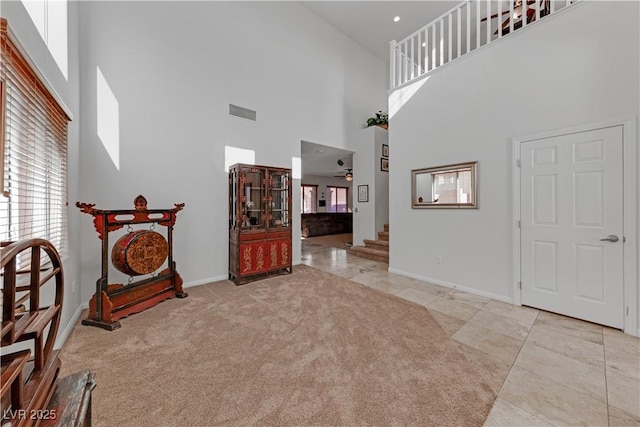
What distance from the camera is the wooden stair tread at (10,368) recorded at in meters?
0.55

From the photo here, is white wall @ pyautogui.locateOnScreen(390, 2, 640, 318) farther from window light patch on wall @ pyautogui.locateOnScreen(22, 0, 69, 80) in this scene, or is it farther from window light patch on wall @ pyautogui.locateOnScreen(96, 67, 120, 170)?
window light patch on wall @ pyautogui.locateOnScreen(22, 0, 69, 80)

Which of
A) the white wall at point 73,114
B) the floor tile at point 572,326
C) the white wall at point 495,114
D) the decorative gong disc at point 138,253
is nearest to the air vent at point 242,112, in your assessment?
the white wall at point 73,114

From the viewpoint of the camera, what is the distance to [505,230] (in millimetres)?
3180

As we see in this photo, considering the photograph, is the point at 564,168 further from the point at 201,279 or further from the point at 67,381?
the point at 201,279

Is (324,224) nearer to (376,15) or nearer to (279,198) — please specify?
(279,198)

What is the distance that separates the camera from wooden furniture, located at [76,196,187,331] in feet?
8.33

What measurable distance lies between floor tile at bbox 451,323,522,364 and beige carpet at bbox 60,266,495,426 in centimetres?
21

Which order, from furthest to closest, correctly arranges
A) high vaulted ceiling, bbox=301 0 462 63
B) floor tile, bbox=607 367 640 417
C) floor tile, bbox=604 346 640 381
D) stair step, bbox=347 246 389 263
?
stair step, bbox=347 246 389 263 < high vaulted ceiling, bbox=301 0 462 63 < floor tile, bbox=604 346 640 381 < floor tile, bbox=607 367 640 417

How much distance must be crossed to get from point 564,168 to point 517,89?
3.74 feet

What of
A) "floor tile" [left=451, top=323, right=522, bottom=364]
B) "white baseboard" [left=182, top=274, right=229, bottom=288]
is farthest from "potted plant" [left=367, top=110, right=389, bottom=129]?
"floor tile" [left=451, top=323, right=522, bottom=364]

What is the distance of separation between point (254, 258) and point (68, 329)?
2.17m

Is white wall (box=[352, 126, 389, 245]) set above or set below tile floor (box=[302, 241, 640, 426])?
above

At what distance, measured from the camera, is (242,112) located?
4.25m

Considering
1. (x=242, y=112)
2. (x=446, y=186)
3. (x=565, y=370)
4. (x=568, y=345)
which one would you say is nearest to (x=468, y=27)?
(x=446, y=186)
